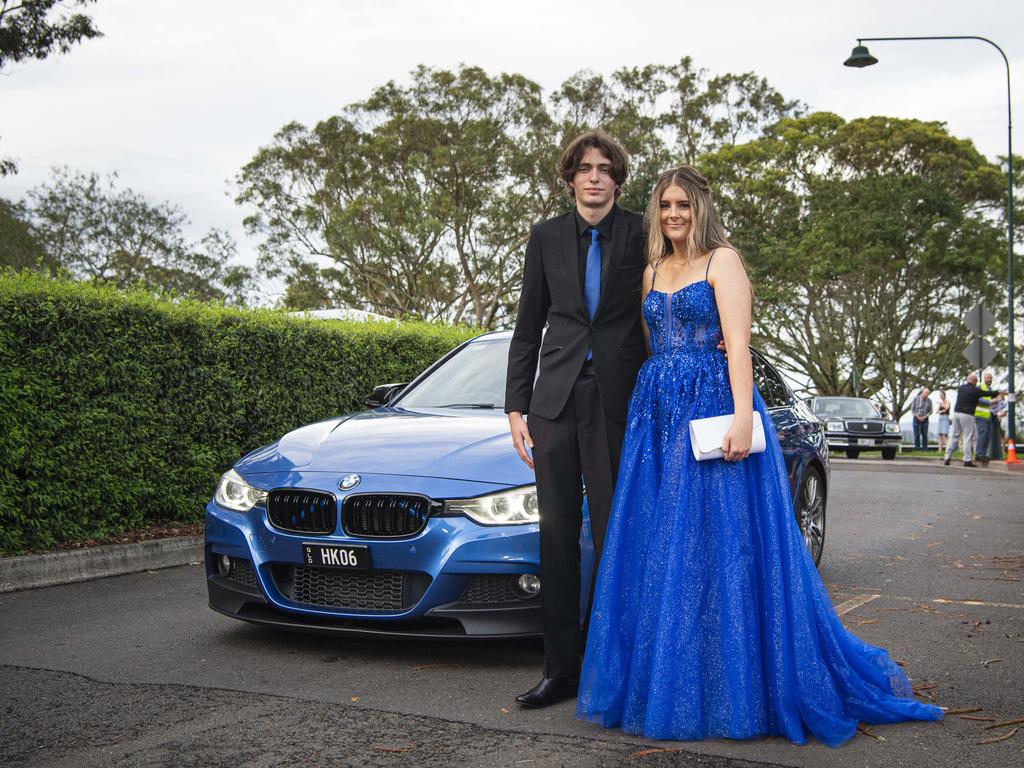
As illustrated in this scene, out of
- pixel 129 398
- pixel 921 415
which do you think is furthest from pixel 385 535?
pixel 921 415

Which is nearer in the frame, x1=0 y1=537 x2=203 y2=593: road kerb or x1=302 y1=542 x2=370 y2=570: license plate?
x1=302 y1=542 x2=370 y2=570: license plate

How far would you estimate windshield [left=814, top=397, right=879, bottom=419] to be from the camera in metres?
27.8

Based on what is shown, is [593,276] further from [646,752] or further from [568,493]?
[646,752]

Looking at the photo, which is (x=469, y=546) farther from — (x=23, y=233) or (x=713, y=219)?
(x=23, y=233)

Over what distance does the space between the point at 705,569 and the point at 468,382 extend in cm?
266

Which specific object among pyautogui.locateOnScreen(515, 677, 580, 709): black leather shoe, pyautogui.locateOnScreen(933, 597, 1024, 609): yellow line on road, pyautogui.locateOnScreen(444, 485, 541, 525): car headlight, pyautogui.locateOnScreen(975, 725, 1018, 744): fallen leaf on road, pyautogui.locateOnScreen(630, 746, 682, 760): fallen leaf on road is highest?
pyautogui.locateOnScreen(444, 485, 541, 525): car headlight

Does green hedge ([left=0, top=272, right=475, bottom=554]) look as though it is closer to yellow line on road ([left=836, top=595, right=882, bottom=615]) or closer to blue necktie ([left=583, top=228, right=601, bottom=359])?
blue necktie ([left=583, top=228, right=601, bottom=359])

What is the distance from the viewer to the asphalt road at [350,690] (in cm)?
Result: 350

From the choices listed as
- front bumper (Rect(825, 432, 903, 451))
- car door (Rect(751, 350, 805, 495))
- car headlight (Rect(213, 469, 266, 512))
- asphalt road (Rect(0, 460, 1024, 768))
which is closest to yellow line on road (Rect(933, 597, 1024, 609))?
asphalt road (Rect(0, 460, 1024, 768))

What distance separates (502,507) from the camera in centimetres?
452

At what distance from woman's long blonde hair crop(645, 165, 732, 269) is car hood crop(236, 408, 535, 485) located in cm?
116

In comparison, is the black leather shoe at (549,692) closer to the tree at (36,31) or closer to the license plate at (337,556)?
the license plate at (337,556)

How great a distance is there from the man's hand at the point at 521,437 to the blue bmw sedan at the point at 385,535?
363 millimetres

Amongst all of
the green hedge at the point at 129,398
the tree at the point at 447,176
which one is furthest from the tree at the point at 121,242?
the green hedge at the point at 129,398
